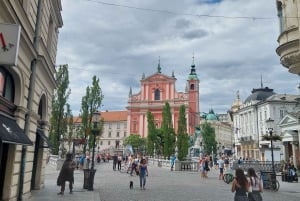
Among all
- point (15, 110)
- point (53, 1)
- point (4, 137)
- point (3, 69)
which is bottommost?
point (4, 137)

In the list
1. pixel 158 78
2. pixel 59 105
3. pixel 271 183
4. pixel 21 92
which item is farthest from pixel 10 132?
pixel 158 78

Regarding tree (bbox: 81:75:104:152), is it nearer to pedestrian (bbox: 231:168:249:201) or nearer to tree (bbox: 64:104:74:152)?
tree (bbox: 64:104:74:152)

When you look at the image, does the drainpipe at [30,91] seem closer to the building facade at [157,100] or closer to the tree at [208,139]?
the tree at [208,139]

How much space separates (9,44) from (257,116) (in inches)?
2572

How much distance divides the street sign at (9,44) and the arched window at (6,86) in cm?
381

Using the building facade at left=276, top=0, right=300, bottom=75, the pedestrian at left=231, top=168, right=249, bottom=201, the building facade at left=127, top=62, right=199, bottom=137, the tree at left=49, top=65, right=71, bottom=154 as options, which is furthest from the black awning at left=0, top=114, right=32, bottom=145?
the building facade at left=127, top=62, right=199, bottom=137

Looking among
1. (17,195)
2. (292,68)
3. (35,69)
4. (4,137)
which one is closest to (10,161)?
(17,195)

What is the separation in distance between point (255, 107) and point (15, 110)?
62.4m

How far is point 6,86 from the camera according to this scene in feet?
30.3

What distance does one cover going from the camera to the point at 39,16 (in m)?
11.2

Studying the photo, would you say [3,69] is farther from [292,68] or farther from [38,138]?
[292,68]

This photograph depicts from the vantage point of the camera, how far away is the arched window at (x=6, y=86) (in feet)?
29.0

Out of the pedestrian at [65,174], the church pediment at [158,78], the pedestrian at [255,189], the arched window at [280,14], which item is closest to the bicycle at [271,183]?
the arched window at [280,14]

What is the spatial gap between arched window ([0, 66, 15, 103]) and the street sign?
150 inches
